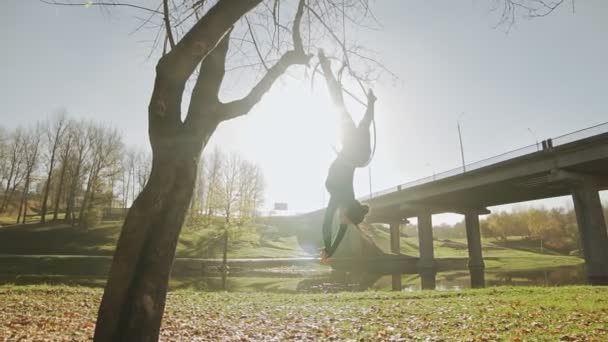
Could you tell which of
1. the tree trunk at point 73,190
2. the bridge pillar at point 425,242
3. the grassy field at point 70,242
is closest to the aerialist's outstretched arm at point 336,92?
the grassy field at point 70,242

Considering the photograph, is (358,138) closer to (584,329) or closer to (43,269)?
(584,329)

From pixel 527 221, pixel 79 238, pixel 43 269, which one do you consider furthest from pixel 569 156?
pixel 527 221

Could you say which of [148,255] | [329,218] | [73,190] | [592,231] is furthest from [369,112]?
[73,190]

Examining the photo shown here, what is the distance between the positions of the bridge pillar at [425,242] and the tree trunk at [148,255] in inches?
1671

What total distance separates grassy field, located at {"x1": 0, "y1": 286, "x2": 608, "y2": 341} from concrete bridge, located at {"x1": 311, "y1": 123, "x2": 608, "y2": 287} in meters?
16.0

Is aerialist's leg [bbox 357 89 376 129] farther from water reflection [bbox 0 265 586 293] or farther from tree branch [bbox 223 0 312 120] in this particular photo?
water reflection [bbox 0 265 586 293]

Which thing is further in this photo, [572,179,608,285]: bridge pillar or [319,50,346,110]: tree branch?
[572,179,608,285]: bridge pillar

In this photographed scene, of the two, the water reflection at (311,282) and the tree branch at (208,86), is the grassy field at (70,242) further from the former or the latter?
the tree branch at (208,86)

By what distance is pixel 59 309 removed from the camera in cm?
1074

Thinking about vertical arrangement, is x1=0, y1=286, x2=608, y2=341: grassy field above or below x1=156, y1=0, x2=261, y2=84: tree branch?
below

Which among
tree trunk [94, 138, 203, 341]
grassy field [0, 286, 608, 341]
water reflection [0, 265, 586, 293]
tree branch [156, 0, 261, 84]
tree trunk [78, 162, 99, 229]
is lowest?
water reflection [0, 265, 586, 293]

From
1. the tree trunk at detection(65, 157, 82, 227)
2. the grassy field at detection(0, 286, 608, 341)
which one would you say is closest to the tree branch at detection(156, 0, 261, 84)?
the grassy field at detection(0, 286, 608, 341)

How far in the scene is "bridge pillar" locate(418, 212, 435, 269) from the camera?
137 ft

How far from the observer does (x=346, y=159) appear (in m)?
4.93
